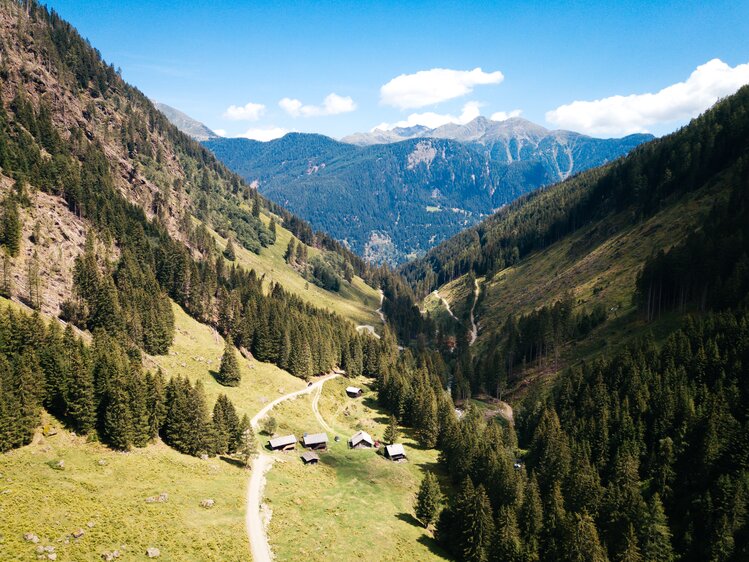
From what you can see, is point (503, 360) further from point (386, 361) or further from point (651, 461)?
point (651, 461)

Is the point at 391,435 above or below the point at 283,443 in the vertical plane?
below

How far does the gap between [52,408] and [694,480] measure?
304 ft

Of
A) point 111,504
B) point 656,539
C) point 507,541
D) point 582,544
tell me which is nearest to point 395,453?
point 507,541

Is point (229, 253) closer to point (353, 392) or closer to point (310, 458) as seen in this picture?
point (353, 392)

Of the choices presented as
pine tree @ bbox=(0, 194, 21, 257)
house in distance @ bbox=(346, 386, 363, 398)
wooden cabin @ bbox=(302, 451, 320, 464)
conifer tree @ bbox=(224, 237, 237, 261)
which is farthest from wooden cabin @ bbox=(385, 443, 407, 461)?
conifer tree @ bbox=(224, 237, 237, 261)

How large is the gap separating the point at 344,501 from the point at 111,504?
3383 centimetres

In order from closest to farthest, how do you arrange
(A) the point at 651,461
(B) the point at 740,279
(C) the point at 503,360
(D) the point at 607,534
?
(D) the point at 607,534 < (A) the point at 651,461 < (B) the point at 740,279 < (C) the point at 503,360

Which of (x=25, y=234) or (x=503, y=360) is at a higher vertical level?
(x=25, y=234)

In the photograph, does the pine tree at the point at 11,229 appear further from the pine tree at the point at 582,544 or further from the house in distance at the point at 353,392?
the pine tree at the point at 582,544

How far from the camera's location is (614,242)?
167m

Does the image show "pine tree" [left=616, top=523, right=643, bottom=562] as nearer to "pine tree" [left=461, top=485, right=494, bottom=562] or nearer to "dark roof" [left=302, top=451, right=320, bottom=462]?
"pine tree" [left=461, top=485, right=494, bottom=562]

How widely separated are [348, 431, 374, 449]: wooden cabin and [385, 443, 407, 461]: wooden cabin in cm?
461

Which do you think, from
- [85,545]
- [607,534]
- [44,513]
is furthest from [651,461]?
[44,513]

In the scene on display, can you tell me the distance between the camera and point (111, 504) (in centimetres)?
4891
